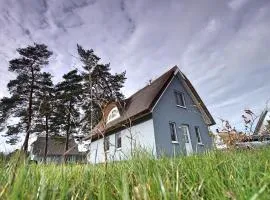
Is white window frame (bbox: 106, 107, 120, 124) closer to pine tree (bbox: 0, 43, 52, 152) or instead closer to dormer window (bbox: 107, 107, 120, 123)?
dormer window (bbox: 107, 107, 120, 123)

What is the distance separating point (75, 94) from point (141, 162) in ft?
107

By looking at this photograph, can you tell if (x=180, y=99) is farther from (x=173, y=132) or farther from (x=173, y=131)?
(x=173, y=132)

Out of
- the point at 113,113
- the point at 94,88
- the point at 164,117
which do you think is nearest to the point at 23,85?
the point at 113,113

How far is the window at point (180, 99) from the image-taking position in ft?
73.2

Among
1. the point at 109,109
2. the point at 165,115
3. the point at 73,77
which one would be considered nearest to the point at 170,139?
the point at 165,115

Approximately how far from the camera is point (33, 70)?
3294 cm

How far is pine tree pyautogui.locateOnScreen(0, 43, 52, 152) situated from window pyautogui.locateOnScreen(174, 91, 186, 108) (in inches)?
665

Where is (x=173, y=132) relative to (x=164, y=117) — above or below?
below

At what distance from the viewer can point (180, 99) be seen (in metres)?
22.9

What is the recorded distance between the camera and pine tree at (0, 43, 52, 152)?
31047 mm

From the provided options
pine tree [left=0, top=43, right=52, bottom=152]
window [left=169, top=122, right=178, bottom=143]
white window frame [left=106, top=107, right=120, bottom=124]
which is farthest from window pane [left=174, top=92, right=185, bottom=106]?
pine tree [left=0, top=43, right=52, bottom=152]

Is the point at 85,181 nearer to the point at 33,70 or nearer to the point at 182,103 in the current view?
the point at 182,103

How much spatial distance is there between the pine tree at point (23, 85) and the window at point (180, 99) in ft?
55.4

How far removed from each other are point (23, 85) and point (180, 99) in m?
19.4
